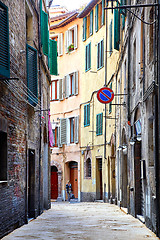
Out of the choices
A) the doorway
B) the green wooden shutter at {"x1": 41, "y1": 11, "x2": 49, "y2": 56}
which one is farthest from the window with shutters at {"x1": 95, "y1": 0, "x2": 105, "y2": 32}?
the green wooden shutter at {"x1": 41, "y1": 11, "x2": 49, "y2": 56}

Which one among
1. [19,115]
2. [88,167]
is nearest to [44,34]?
[19,115]

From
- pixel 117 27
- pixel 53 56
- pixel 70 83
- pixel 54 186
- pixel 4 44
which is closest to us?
pixel 4 44

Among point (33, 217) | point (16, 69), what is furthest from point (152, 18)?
point (33, 217)

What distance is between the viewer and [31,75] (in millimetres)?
14016

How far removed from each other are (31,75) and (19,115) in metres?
2.41

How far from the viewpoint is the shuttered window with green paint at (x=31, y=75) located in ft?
44.6

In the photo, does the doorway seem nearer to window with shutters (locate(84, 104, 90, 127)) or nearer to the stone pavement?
window with shutters (locate(84, 104, 90, 127))

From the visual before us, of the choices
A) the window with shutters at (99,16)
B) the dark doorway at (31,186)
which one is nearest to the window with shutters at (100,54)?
the window with shutters at (99,16)

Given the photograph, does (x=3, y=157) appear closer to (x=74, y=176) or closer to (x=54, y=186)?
(x=74, y=176)

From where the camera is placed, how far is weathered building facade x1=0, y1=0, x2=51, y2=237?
32.3 ft

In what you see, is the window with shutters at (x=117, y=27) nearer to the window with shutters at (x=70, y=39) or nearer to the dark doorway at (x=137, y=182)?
the dark doorway at (x=137, y=182)

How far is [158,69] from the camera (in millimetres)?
9734

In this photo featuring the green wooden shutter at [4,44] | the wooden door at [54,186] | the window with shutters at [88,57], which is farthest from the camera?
the wooden door at [54,186]

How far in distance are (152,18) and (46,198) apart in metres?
10.1
